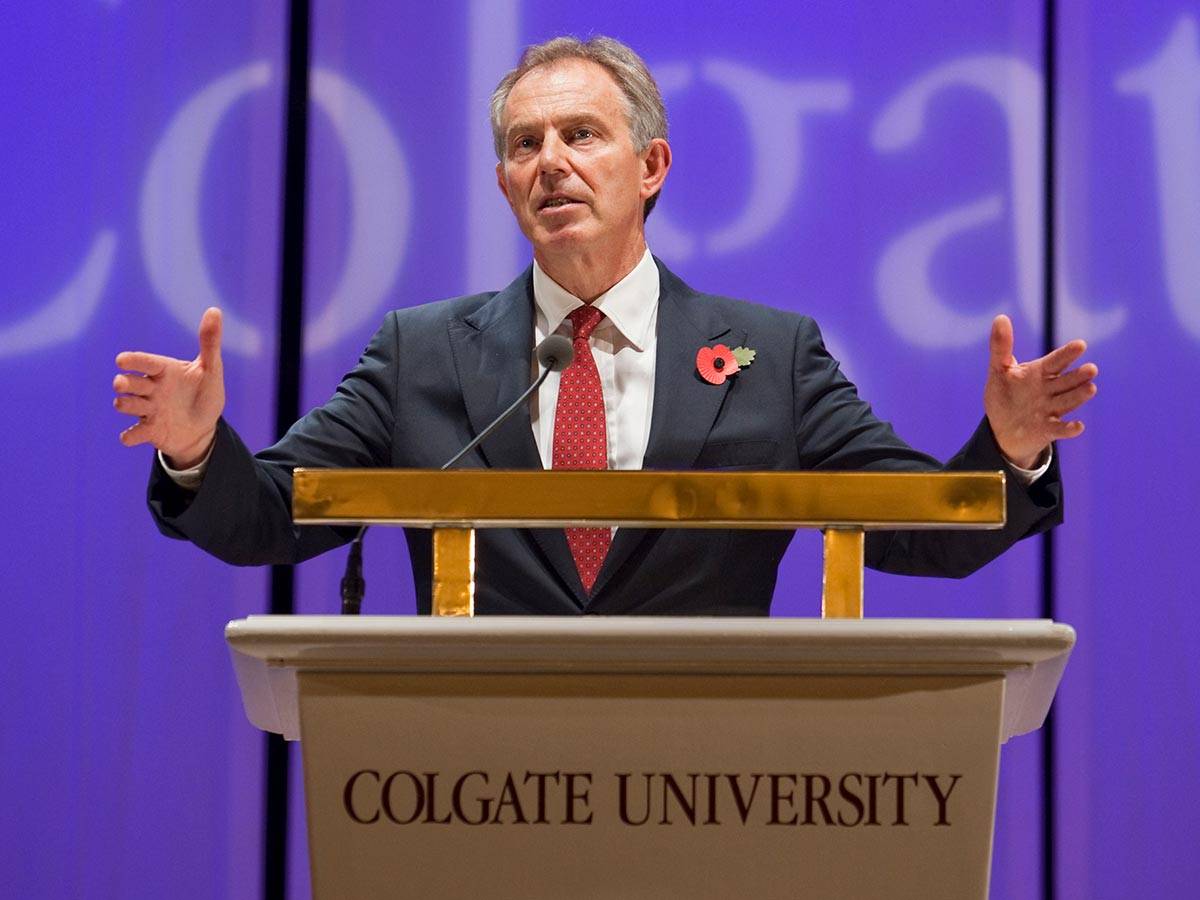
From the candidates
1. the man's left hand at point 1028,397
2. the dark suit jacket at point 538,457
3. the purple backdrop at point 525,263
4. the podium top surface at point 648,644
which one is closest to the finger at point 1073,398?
the man's left hand at point 1028,397

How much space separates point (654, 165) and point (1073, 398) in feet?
3.15

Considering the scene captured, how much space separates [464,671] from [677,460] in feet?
2.69

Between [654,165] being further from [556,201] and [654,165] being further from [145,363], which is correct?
[145,363]

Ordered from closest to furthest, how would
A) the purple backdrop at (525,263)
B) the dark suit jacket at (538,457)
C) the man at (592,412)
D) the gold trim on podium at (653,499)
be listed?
the gold trim on podium at (653,499) < the man at (592,412) < the dark suit jacket at (538,457) < the purple backdrop at (525,263)

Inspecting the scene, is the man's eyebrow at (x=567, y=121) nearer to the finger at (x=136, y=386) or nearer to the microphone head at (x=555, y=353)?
the microphone head at (x=555, y=353)

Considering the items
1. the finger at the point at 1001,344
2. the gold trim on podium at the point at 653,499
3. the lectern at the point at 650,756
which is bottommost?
the lectern at the point at 650,756

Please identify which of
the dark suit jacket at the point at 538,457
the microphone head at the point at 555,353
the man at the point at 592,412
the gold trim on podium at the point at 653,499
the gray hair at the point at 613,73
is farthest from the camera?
the gray hair at the point at 613,73

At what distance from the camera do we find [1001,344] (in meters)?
1.33

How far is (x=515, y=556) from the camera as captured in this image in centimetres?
167

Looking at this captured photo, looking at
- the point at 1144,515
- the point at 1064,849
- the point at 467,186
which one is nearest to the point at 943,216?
the point at 1144,515

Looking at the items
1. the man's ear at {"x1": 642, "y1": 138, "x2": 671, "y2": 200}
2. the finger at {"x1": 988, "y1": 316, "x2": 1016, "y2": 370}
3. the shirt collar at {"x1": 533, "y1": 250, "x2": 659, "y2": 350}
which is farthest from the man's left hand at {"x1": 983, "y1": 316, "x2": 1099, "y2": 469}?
the man's ear at {"x1": 642, "y1": 138, "x2": 671, "y2": 200}

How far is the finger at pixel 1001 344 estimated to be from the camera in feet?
4.33

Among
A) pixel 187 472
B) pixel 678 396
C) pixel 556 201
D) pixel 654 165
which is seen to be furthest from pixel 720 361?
pixel 187 472

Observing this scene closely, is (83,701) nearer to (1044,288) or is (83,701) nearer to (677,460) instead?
(677,460)
